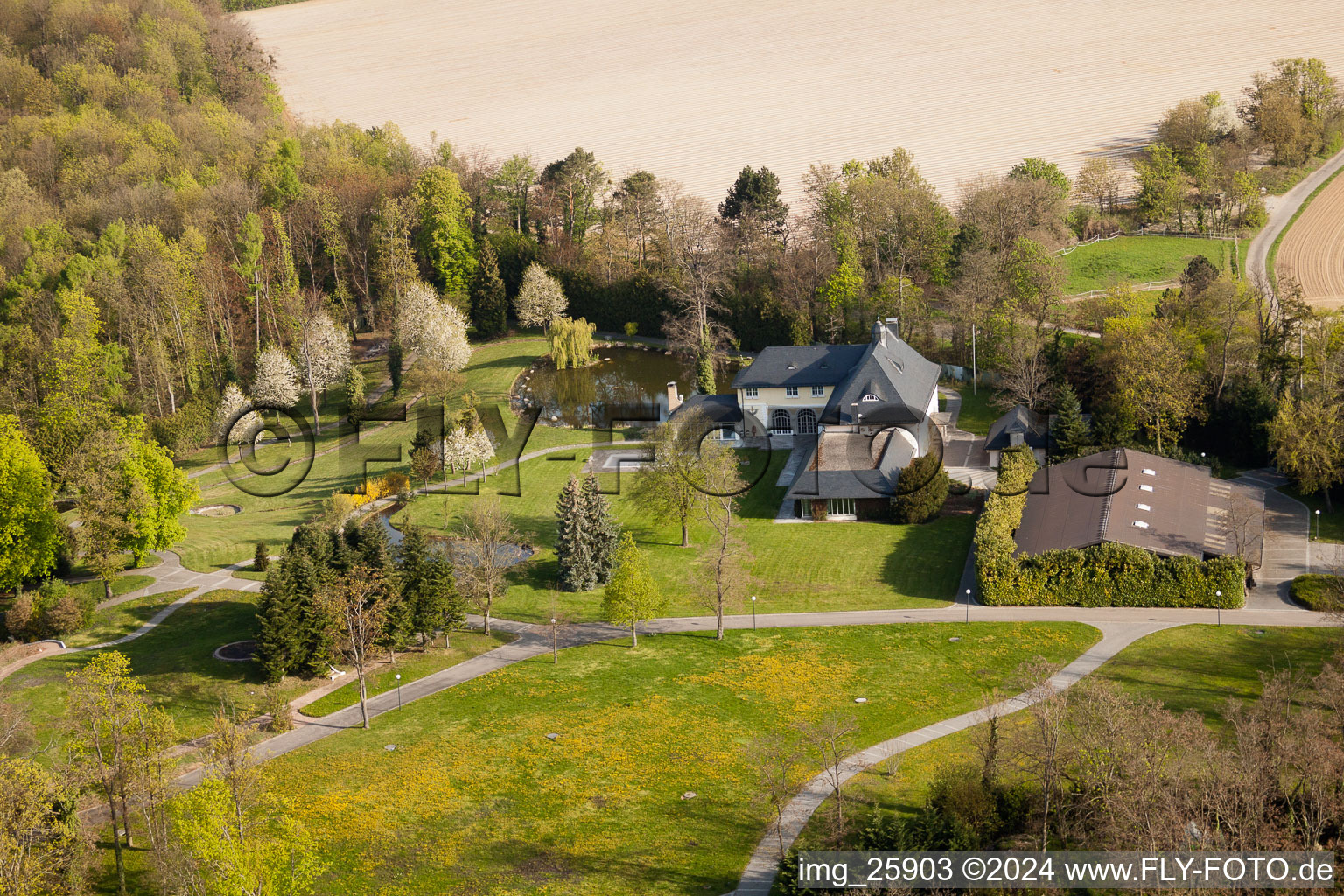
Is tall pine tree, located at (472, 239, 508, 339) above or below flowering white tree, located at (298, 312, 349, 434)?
above

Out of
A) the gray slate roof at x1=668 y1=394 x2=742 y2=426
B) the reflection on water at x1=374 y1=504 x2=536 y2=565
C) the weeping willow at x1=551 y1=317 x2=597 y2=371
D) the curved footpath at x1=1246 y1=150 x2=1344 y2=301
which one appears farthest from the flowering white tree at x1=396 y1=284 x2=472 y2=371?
the curved footpath at x1=1246 y1=150 x2=1344 y2=301

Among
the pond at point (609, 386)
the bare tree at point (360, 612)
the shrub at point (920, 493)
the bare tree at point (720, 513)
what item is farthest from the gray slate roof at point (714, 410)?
the bare tree at point (360, 612)

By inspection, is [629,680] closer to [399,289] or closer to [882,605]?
[882,605]

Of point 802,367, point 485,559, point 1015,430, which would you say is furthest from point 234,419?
point 1015,430

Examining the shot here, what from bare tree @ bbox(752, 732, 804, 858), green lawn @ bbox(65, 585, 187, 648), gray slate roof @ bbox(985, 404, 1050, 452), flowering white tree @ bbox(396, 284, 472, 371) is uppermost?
flowering white tree @ bbox(396, 284, 472, 371)

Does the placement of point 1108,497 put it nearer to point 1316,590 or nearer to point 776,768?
point 1316,590

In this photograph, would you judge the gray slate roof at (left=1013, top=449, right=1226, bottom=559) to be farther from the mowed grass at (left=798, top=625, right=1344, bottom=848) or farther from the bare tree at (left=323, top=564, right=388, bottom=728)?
the bare tree at (left=323, top=564, right=388, bottom=728)
